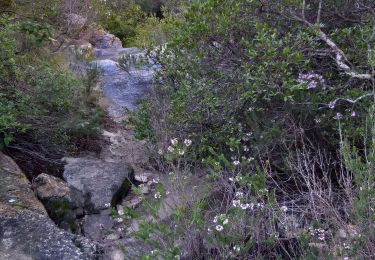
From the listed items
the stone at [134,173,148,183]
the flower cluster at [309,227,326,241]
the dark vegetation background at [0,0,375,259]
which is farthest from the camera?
the stone at [134,173,148,183]

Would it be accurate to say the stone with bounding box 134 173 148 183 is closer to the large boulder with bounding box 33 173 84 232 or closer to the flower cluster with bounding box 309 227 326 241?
the large boulder with bounding box 33 173 84 232

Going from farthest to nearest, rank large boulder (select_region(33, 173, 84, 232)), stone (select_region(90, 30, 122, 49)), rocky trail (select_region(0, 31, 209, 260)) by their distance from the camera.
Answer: stone (select_region(90, 30, 122, 49)) < large boulder (select_region(33, 173, 84, 232)) < rocky trail (select_region(0, 31, 209, 260))

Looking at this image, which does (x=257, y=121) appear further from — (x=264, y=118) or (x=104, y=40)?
(x=104, y=40)

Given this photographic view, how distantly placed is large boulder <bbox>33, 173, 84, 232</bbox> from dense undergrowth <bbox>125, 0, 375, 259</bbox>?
0.92 metres

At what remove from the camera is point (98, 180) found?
5.16 m

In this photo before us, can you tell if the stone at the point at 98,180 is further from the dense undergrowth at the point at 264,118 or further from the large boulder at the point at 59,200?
the dense undergrowth at the point at 264,118

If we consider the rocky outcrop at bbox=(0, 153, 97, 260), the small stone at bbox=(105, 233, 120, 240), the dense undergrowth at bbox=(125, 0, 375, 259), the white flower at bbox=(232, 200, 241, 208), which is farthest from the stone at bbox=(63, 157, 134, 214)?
the white flower at bbox=(232, 200, 241, 208)

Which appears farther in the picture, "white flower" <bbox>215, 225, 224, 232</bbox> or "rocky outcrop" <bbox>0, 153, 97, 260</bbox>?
"rocky outcrop" <bbox>0, 153, 97, 260</bbox>

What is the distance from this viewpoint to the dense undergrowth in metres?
3.12

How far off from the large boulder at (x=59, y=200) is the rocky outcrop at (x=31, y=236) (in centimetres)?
28

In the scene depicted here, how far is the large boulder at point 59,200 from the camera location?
4.48m

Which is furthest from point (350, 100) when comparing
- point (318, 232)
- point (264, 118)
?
point (318, 232)

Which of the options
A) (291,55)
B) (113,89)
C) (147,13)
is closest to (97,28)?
(147,13)

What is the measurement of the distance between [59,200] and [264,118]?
1906mm
